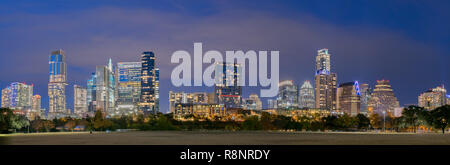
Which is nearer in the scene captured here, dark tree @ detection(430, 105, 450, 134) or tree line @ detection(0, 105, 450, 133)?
tree line @ detection(0, 105, 450, 133)

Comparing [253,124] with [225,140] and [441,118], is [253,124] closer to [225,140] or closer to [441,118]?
[441,118]

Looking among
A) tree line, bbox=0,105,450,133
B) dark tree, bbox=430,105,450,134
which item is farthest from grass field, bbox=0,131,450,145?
dark tree, bbox=430,105,450,134

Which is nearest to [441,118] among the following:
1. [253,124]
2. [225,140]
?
[253,124]

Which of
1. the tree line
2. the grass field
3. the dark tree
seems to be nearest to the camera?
the grass field

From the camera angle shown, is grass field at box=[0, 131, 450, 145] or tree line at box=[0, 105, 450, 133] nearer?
grass field at box=[0, 131, 450, 145]

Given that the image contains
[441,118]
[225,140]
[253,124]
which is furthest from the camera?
[253,124]

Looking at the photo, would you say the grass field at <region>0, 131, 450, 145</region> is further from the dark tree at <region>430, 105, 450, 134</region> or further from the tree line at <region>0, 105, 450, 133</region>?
the dark tree at <region>430, 105, 450, 134</region>

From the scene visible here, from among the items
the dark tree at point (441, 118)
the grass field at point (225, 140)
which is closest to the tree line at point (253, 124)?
the dark tree at point (441, 118)

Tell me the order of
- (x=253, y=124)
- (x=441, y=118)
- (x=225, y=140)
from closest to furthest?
(x=225, y=140) < (x=441, y=118) < (x=253, y=124)

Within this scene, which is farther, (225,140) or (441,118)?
(441,118)

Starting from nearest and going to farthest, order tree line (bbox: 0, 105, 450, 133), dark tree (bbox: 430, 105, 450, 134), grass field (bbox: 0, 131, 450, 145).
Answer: grass field (bbox: 0, 131, 450, 145), tree line (bbox: 0, 105, 450, 133), dark tree (bbox: 430, 105, 450, 134)

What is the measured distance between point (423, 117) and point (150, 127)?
54.9m

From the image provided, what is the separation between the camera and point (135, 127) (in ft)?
312
